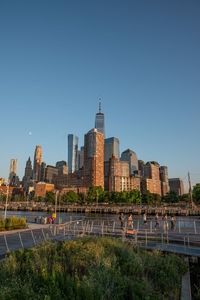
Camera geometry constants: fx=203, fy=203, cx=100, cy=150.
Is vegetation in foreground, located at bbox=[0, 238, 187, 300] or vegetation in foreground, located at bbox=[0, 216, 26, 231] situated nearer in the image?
vegetation in foreground, located at bbox=[0, 238, 187, 300]

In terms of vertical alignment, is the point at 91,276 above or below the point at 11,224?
above

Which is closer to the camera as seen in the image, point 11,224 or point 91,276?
point 91,276

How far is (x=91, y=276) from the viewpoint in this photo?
7652 mm

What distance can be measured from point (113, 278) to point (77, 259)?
313 cm

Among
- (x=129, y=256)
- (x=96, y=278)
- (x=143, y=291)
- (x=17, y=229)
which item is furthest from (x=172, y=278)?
(x=17, y=229)

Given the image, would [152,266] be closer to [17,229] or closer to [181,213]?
[17,229]

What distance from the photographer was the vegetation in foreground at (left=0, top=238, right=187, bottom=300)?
6598mm

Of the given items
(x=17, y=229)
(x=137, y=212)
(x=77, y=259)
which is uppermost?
(x=77, y=259)

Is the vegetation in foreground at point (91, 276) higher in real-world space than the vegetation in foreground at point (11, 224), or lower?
higher

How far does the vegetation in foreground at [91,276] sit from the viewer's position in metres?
6.60

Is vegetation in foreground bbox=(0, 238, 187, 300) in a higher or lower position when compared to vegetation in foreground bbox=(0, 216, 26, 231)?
higher

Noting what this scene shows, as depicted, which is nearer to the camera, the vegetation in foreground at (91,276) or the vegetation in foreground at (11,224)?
the vegetation in foreground at (91,276)

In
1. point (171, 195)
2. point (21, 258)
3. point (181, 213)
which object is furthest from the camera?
point (171, 195)

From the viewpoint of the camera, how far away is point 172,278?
9781 mm
